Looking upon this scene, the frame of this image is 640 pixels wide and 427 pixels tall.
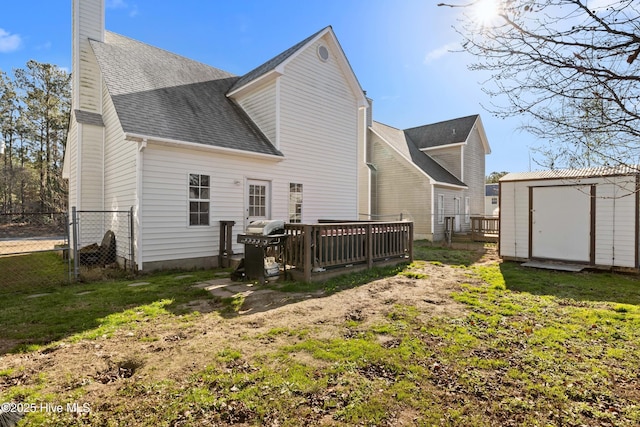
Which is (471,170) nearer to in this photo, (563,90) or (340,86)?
(340,86)

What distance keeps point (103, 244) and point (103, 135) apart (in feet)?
11.5

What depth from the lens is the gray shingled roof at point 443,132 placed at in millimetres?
20422

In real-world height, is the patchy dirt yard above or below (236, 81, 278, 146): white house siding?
below

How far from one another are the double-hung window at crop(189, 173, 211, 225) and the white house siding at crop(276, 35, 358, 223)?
2234 mm

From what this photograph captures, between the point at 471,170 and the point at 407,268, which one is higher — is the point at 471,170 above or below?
above

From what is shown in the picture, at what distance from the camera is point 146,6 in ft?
35.9

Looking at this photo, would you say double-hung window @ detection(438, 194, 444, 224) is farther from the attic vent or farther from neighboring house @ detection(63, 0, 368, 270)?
the attic vent

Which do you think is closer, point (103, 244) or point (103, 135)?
point (103, 244)

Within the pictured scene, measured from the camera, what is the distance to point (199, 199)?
8.59m

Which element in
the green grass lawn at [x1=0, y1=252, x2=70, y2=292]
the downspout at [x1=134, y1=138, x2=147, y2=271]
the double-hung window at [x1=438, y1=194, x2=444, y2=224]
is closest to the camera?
the green grass lawn at [x1=0, y1=252, x2=70, y2=292]

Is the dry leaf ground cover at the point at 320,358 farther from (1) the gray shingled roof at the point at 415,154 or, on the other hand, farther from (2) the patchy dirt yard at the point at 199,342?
(1) the gray shingled roof at the point at 415,154

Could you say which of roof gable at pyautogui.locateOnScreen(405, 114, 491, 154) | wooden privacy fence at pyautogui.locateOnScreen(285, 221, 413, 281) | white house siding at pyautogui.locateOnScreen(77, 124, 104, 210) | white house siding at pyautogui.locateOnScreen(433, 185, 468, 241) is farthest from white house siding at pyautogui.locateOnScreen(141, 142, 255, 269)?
roof gable at pyautogui.locateOnScreen(405, 114, 491, 154)

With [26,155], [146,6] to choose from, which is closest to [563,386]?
[146,6]

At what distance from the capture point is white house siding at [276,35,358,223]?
1049cm
